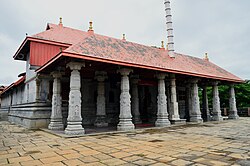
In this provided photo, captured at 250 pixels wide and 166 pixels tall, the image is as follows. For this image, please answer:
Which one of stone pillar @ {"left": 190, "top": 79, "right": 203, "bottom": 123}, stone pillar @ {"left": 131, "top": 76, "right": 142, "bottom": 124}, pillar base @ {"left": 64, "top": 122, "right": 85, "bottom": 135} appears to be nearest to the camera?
pillar base @ {"left": 64, "top": 122, "right": 85, "bottom": 135}

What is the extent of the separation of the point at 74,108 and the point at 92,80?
5629 mm

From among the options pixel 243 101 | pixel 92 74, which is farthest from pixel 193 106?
pixel 243 101

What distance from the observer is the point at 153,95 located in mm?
17031

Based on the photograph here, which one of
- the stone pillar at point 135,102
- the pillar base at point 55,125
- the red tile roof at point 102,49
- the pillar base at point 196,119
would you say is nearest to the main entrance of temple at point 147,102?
the stone pillar at point 135,102

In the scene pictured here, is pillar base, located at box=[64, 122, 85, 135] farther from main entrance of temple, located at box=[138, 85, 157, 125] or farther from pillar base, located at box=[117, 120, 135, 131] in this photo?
main entrance of temple, located at box=[138, 85, 157, 125]

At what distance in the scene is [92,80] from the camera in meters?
13.6

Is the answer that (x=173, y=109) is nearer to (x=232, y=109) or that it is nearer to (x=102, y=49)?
(x=102, y=49)

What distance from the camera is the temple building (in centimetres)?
834

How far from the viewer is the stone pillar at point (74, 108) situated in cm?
793

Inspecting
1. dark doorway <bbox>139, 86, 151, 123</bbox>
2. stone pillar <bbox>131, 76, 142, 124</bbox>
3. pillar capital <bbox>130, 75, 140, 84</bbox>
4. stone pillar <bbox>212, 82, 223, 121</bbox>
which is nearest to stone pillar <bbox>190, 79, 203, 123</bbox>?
stone pillar <bbox>212, 82, 223, 121</bbox>

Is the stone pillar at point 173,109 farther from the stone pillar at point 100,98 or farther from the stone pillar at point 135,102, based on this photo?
the stone pillar at point 100,98

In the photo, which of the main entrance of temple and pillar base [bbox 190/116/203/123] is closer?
pillar base [bbox 190/116/203/123]

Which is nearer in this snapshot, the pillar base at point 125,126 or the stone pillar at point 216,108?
the pillar base at point 125,126

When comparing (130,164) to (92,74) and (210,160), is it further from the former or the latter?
(92,74)
